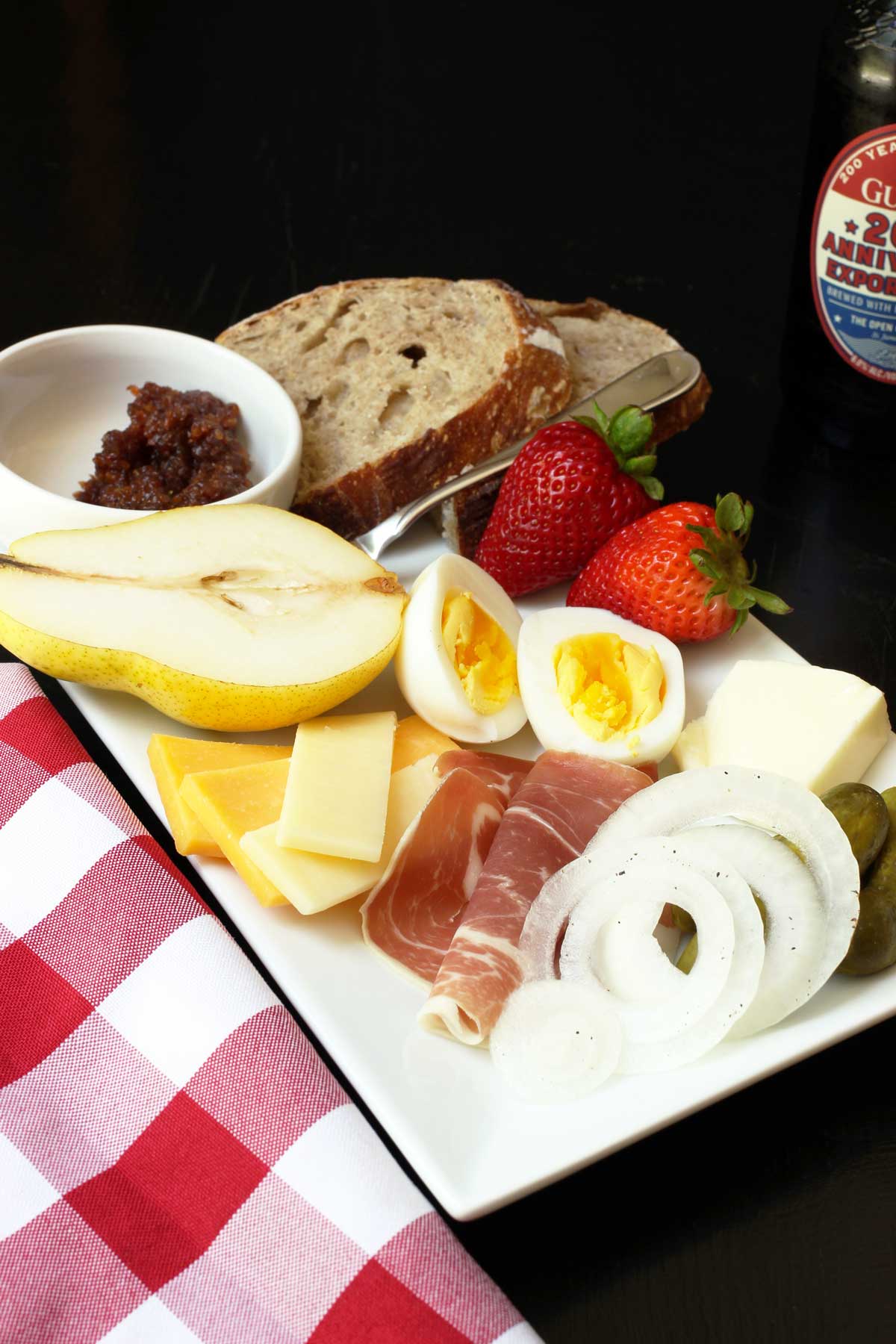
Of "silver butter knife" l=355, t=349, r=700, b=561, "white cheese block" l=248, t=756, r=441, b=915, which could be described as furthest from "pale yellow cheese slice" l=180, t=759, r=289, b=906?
"silver butter knife" l=355, t=349, r=700, b=561

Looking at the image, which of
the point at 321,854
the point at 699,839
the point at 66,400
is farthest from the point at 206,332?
the point at 699,839

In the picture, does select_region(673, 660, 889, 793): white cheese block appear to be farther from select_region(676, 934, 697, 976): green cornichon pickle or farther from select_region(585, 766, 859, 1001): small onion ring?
select_region(676, 934, 697, 976): green cornichon pickle

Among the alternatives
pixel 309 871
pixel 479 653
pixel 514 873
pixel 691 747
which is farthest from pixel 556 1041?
pixel 479 653

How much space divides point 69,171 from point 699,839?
9.40 feet

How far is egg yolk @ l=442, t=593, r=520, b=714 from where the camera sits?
77.4 inches

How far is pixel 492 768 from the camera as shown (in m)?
1.87

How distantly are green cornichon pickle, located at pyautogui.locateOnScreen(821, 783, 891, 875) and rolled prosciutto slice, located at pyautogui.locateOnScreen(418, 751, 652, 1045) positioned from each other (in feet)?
0.84

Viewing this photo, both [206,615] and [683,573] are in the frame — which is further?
[683,573]

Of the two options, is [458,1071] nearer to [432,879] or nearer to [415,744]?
[432,879]

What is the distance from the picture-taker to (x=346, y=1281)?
50.8 inches

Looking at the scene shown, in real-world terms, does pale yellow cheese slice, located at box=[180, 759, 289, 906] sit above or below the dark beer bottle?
below

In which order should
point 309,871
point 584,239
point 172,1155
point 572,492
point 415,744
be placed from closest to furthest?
point 172,1155 → point 309,871 → point 415,744 → point 572,492 → point 584,239

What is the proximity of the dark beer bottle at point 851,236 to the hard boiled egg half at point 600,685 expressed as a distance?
874mm

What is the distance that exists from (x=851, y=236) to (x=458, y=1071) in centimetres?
169
